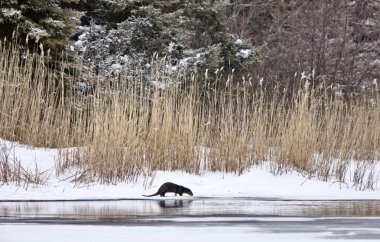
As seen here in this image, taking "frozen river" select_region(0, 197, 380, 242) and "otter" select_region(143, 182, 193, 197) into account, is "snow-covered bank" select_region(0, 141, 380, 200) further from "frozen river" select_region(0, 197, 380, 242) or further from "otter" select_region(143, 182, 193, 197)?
"frozen river" select_region(0, 197, 380, 242)

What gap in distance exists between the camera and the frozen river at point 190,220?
5.64 m

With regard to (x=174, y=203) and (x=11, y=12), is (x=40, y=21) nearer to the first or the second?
(x=11, y=12)

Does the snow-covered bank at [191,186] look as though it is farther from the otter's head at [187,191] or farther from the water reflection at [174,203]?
the water reflection at [174,203]

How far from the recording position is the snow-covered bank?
9234 mm

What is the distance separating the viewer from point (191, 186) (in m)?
10.1

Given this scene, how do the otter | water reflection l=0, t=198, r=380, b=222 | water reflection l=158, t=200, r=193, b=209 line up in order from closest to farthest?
1. water reflection l=0, t=198, r=380, b=222
2. water reflection l=158, t=200, r=193, b=209
3. the otter

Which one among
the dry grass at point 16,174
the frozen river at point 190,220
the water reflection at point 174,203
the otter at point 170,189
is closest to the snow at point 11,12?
the dry grass at point 16,174

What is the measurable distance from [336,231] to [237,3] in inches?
719

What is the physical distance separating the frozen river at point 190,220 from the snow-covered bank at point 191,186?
2.00 feet

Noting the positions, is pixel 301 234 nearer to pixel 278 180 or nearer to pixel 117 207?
pixel 117 207

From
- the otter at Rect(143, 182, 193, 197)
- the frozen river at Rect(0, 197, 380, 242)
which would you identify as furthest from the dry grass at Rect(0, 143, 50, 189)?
the otter at Rect(143, 182, 193, 197)

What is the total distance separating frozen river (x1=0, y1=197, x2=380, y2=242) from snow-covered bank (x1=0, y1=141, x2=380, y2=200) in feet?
Result: 2.00

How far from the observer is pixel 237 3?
23.8 meters

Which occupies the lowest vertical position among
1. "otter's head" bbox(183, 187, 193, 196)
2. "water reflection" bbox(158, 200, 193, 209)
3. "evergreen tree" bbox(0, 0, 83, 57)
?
"water reflection" bbox(158, 200, 193, 209)
